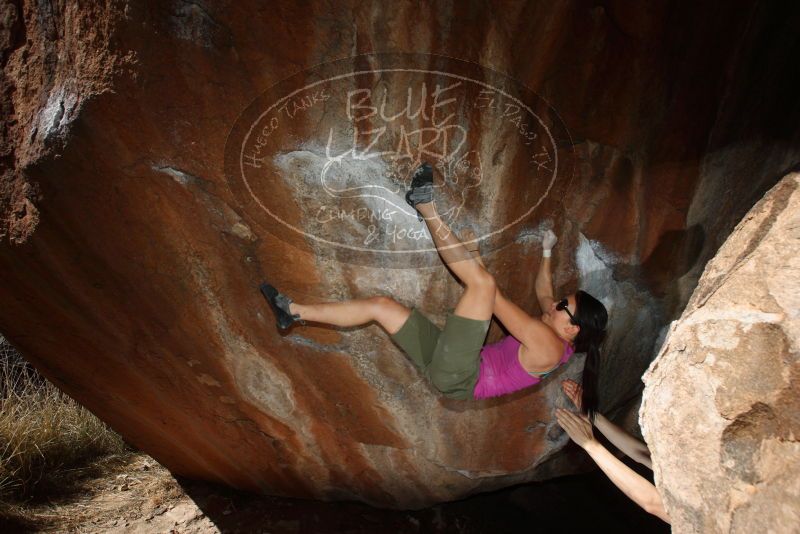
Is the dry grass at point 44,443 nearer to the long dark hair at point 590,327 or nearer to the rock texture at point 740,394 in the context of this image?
the long dark hair at point 590,327

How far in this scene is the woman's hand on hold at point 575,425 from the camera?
2467 mm

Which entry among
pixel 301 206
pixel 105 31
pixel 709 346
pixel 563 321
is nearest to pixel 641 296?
pixel 563 321

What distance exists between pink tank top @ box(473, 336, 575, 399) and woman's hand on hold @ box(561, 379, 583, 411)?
0.22 metres

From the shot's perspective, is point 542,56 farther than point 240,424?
No

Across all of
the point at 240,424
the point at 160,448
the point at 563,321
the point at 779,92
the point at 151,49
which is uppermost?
the point at 151,49

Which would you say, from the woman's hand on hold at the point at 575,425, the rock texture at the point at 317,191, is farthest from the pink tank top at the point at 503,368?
the woman's hand on hold at the point at 575,425

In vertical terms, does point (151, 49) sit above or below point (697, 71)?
above

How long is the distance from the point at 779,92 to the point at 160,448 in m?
3.55

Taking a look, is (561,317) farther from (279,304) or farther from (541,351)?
(279,304)

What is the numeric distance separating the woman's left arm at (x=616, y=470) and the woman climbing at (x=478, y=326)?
37 cm

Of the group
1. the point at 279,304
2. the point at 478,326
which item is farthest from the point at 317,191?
the point at 478,326

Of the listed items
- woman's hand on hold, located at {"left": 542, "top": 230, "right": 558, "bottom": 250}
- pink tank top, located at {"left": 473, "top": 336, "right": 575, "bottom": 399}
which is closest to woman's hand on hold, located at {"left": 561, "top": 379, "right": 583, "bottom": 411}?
pink tank top, located at {"left": 473, "top": 336, "right": 575, "bottom": 399}

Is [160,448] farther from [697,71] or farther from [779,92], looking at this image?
[779,92]

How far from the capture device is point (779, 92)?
82.1 inches
